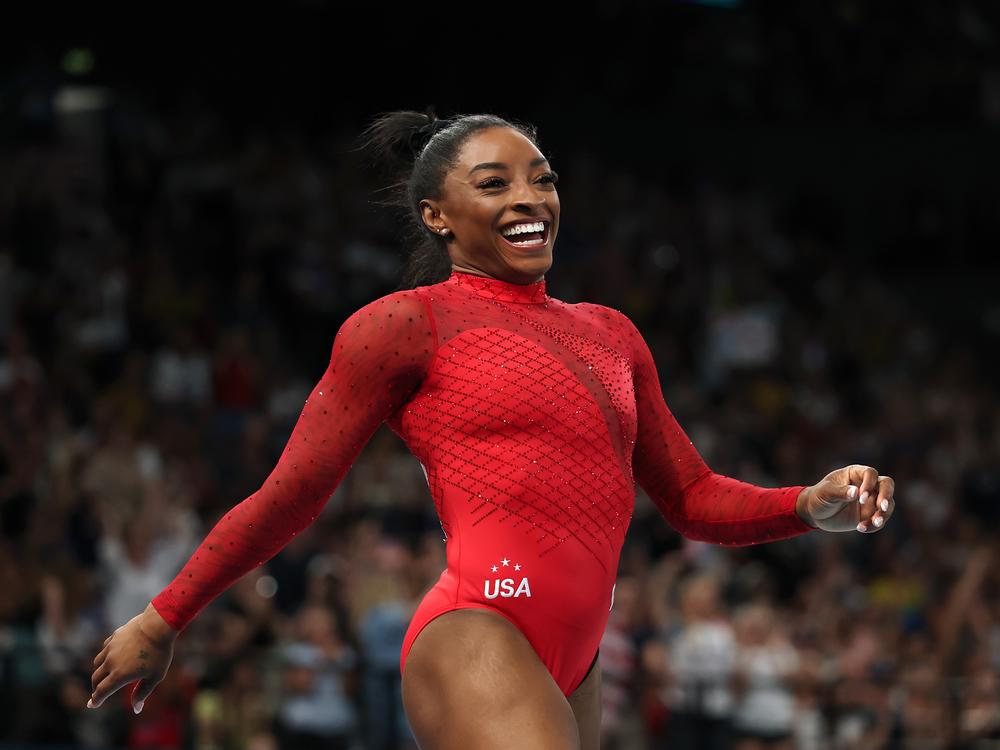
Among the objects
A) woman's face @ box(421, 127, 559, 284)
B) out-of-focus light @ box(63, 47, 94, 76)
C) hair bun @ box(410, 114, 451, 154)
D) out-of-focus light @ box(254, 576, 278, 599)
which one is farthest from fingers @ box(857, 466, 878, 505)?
out-of-focus light @ box(63, 47, 94, 76)

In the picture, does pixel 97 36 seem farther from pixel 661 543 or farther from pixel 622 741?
pixel 622 741

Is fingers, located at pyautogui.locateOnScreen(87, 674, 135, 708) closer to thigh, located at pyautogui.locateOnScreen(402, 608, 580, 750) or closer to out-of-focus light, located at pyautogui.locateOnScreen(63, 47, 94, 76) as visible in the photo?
thigh, located at pyautogui.locateOnScreen(402, 608, 580, 750)

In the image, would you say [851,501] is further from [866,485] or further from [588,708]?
[588,708]

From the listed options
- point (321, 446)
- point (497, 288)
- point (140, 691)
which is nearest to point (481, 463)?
point (321, 446)

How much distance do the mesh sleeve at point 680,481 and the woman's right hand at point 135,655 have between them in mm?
1075

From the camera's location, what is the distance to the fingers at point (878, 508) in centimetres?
301

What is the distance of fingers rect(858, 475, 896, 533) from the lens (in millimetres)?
3008

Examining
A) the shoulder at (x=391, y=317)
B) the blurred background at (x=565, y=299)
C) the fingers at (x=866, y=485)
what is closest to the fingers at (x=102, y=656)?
the shoulder at (x=391, y=317)

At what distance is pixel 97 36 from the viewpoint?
13.3 m

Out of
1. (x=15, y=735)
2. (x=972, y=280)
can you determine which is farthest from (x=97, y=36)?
(x=972, y=280)

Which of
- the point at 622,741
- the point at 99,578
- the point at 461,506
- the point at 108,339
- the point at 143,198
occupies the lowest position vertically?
the point at 622,741

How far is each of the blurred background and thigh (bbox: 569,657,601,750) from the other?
1.37 meters

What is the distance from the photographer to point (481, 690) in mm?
2939

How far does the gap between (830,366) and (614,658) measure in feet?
20.1
